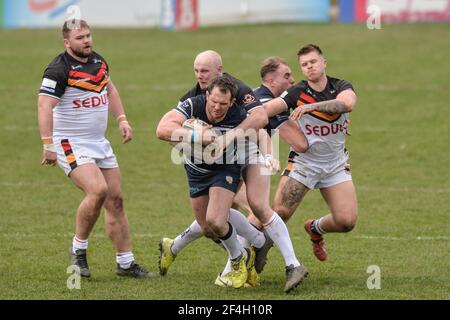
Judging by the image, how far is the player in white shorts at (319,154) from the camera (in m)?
9.14

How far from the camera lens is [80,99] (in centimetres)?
927

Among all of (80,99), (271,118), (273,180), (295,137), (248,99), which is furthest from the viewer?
(273,180)

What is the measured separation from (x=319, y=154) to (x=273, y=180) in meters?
5.65

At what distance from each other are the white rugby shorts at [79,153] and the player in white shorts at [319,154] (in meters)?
1.61

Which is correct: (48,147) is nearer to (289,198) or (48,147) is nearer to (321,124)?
(289,198)

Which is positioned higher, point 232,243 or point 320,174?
point 320,174

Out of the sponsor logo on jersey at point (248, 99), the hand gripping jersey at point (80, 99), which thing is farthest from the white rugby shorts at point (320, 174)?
the hand gripping jersey at point (80, 99)

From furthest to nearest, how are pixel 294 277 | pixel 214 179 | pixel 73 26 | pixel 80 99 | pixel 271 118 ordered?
pixel 271 118 < pixel 80 99 < pixel 73 26 < pixel 214 179 < pixel 294 277

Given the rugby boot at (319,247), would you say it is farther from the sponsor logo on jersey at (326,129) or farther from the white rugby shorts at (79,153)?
the white rugby shorts at (79,153)

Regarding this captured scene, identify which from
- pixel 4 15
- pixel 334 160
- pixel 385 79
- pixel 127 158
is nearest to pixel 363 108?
pixel 385 79

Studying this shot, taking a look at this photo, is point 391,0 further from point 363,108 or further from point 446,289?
point 446,289

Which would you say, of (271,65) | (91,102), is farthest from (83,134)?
(271,65)

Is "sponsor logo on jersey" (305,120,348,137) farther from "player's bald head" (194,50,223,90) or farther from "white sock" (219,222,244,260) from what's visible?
"white sock" (219,222,244,260)

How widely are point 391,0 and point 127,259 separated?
20.4 meters
